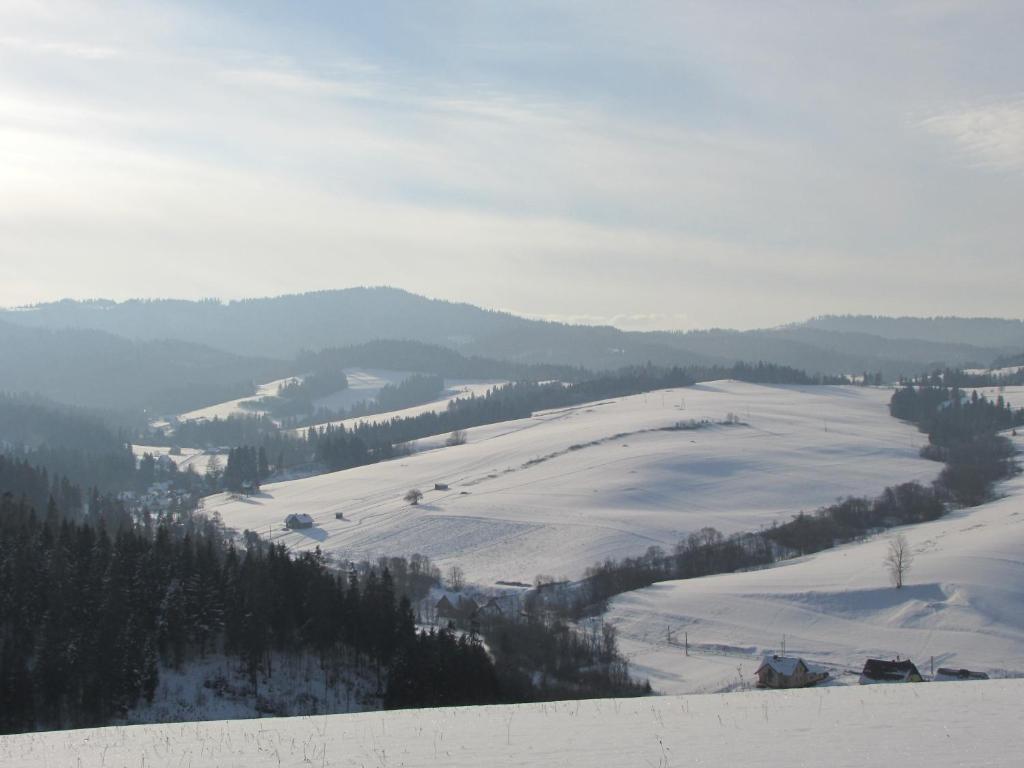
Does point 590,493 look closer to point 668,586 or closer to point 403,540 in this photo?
point 403,540

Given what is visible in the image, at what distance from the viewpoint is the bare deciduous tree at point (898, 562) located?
60119mm

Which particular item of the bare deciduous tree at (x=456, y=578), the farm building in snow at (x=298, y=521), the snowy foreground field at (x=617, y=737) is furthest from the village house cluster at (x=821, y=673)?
the farm building in snow at (x=298, y=521)

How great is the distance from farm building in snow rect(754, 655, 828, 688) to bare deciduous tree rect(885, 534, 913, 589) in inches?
690

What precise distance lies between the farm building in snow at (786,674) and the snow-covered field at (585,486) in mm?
25985

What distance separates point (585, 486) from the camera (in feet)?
319

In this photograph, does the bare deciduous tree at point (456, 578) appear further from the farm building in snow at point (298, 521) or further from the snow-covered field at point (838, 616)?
the farm building in snow at point (298, 521)

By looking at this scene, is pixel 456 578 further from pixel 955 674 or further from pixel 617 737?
pixel 617 737

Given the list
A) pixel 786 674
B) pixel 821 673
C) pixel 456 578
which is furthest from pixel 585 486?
pixel 786 674

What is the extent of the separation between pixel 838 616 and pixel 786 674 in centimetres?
1367

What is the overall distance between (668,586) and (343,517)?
127 ft

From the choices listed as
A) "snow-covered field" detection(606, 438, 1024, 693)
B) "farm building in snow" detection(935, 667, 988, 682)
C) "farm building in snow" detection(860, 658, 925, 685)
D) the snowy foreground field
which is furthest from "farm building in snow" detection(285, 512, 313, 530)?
the snowy foreground field

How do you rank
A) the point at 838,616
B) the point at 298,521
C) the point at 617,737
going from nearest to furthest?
the point at 617,737 < the point at 838,616 < the point at 298,521

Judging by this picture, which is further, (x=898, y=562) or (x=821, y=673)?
(x=898, y=562)

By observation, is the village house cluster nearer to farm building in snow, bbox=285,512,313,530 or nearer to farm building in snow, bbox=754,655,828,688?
farm building in snow, bbox=754,655,828,688
